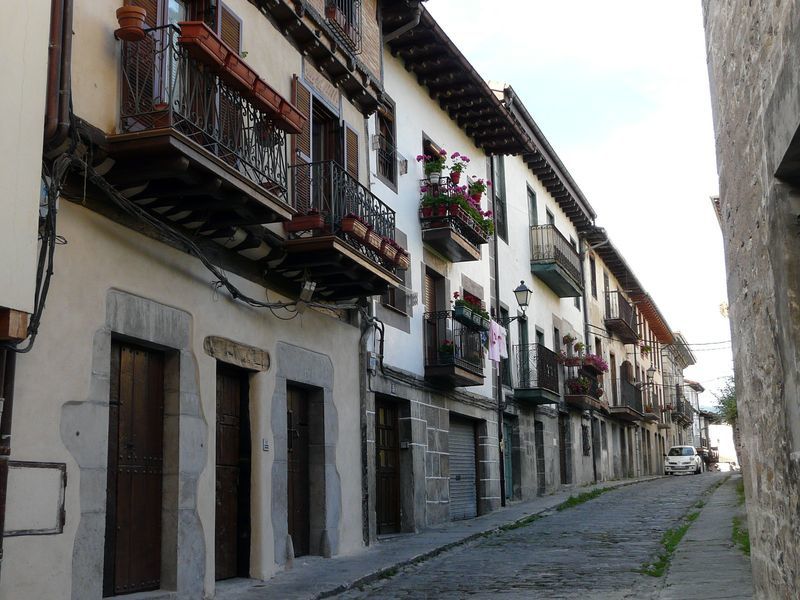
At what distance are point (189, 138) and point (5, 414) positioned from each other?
2.58 m

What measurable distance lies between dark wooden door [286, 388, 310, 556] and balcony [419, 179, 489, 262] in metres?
5.22

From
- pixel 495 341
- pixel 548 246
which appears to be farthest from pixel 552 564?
pixel 548 246

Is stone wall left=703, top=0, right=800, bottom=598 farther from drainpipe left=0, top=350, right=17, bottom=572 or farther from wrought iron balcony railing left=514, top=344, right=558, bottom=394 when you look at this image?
wrought iron balcony railing left=514, top=344, right=558, bottom=394

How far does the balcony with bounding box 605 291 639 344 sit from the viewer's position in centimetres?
3394

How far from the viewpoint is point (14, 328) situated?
6250mm

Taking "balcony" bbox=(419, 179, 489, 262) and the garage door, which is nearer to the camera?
"balcony" bbox=(419, 179, 489, 262)

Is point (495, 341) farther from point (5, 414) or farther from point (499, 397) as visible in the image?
point (5, 414)

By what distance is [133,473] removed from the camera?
326 inches

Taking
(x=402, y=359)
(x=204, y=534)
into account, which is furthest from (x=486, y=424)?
(x=204, y=534)

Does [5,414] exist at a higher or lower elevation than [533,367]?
lower

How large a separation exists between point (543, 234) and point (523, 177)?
1.54 meters

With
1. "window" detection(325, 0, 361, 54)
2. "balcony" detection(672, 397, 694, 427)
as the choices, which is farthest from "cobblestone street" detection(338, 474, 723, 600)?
"balcony" detection(672, 397, 694, 427)

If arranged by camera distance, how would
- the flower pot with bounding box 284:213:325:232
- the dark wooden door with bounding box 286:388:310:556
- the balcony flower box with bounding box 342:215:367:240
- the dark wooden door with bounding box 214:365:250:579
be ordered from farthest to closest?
the dark wooden door with bounding box 286:388:310:556 → the balcony flower box with bounding box 342:215:367:240 → the flower pot with bounding box 284:213:325:232 → the dark wooden door with bounding box 214:365:250:579

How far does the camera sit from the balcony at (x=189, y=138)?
7715 mm
